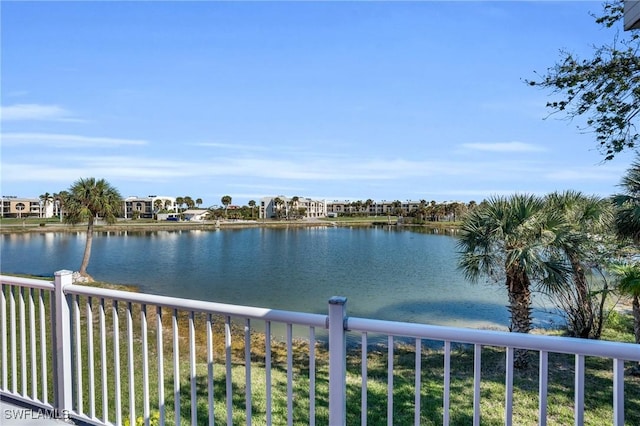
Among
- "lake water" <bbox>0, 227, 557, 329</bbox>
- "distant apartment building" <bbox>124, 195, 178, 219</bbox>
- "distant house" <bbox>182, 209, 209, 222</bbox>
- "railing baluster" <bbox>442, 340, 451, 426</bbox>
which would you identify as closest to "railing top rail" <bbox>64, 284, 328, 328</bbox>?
"railing baluster" <bbox>442, 340, 451, 426</bbox>

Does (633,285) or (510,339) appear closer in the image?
(510,339)

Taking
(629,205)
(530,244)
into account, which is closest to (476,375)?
(530,244)

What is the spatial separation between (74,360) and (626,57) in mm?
6303

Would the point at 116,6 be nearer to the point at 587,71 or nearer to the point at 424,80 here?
the point at 424,80

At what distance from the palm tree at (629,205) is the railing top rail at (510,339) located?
546 centimetres

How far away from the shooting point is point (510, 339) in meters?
1.32

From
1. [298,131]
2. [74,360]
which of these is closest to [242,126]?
[298,131]

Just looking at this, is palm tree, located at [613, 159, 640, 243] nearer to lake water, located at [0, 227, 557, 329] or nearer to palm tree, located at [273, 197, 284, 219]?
lake water, located at [0, 227, 557, 329]

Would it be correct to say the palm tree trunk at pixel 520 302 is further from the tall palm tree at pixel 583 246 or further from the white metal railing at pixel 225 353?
the white metal railing at pixel 225 353

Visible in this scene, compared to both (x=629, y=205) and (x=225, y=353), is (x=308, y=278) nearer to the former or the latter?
(x=629, y=205)

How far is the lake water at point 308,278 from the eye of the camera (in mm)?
11953

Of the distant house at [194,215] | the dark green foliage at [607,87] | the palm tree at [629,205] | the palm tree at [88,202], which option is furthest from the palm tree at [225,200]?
the dark green foliage at [607,87]

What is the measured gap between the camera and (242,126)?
23.8m

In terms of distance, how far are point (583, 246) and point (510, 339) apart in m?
6.74
